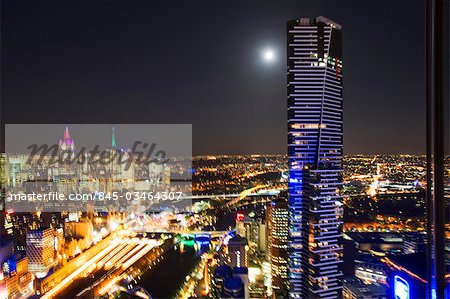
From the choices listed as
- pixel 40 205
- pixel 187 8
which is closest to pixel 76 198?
pixel 40 205

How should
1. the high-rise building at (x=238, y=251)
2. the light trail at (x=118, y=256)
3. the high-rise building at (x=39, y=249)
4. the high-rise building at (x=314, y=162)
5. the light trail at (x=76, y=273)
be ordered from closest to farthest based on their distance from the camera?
the light trail at (x=76, y=273) → the high-rise building at (x=39, y=249) → the high-rise building at (x=238, y=251) → the light trail at (x=118, y=256) → the high-rise building at (x=314, y=162)

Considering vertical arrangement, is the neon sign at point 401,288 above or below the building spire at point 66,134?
below

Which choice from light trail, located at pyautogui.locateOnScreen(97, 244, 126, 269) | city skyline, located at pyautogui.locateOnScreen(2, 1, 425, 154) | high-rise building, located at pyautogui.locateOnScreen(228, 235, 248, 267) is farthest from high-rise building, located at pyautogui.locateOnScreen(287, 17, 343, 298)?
light trail, located at pyautogui.locateOnScreen(97, 244, 126, 269)

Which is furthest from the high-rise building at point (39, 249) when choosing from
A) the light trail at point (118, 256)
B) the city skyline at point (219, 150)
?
the light trail at point (118, 256)

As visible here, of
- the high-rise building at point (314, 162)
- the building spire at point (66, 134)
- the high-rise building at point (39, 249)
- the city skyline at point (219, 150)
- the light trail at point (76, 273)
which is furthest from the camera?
the high-rise building at point (314, 162)

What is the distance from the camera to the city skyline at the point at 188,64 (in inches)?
103

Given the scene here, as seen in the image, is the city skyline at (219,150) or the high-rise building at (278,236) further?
the high-rise building at (278,236)

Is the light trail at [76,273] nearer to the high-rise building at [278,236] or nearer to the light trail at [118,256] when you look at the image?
the light trail at [118,256]

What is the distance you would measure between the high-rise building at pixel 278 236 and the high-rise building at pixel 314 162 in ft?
0.41

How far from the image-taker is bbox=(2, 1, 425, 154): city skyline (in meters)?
2.62

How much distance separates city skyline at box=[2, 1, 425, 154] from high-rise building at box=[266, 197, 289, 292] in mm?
2187

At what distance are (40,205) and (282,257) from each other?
146 inches

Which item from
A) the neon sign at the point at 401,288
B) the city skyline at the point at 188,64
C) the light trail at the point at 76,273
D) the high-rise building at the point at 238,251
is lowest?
the light trail at the point at 76,273

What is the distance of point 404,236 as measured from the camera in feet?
15.9
